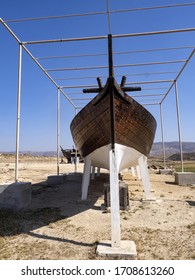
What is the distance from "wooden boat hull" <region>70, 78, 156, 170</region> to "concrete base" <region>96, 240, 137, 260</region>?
198 cm

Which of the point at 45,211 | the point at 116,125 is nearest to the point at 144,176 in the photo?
the point at 116,125

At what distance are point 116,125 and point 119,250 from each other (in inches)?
96.7

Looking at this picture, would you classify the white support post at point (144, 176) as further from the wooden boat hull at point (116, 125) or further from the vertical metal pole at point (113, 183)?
the vertical metal pole at point (113, 183)

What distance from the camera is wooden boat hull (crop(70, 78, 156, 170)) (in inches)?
200

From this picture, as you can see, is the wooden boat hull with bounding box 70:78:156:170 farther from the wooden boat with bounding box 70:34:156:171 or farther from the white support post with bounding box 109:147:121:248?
the white support post with bounding box 109:147:121:248

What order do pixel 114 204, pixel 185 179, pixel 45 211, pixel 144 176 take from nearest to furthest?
pixel 114 204 < pixel 45 211 < pixel 144 176 < pixel 185 179

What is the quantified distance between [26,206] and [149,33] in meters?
5.67

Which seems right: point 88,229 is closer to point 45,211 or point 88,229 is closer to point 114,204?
point 114,204

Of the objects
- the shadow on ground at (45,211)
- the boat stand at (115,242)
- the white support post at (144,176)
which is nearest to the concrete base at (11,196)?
the shadow on ground at (45,211)

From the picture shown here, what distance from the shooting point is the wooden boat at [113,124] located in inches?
189

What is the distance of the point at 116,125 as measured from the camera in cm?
519

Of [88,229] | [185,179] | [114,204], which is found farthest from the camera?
[185,179]

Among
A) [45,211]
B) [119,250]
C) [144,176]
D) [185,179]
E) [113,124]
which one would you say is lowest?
[119,250]
